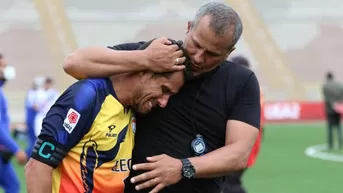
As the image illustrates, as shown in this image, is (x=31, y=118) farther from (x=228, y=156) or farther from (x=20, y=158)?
(x=228, y=156)

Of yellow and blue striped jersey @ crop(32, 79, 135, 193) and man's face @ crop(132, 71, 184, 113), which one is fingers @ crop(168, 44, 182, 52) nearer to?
man's face @ crop(132, 71, 184, 113)

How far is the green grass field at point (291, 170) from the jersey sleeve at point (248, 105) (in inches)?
308

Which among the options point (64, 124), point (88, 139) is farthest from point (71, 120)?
point (88, 139)

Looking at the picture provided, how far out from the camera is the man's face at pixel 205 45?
3.82 m

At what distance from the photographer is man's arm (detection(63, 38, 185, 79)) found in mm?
3807

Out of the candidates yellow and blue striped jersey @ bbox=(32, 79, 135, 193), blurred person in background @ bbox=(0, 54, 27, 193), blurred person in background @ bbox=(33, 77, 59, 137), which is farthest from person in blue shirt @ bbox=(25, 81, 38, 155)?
yellow and blue striped jersey @ bbox=(32, 79, 135, 193)

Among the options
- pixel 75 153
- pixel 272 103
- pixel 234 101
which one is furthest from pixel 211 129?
pixel 272 103

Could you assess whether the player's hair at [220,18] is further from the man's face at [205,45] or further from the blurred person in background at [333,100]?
Result: the blurred person in background at [333,100]

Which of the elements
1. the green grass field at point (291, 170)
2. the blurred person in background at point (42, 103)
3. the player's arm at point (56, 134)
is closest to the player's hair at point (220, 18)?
the player's arm at point (56, 134)

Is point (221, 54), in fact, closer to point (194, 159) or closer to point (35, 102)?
point (194, 159)

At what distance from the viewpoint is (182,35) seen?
32.0 meters

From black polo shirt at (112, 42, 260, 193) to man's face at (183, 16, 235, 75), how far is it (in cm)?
24

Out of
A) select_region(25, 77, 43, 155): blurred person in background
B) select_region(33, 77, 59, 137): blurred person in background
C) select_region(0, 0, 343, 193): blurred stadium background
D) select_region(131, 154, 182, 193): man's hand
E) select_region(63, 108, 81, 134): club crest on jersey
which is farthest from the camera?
select_region(0, 0, 343, 193): blurred stadium background

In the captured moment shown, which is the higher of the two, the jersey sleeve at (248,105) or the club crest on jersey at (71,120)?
the club crest on jersey at (71,120)
